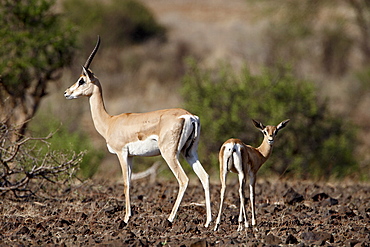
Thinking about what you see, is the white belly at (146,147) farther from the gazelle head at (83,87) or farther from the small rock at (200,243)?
the small rock at (200,243)

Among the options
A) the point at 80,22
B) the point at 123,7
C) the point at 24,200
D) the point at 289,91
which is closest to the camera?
the point at 24,200

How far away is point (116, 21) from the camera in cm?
3681

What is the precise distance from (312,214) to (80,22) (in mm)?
28316

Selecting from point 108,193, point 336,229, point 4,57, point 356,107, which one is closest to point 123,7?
point 356,107

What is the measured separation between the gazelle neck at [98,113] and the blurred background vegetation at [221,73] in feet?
1.80

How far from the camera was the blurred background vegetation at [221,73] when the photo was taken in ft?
52.3

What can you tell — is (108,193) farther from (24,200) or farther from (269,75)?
(269,75)

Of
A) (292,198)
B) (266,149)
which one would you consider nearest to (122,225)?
(266,149)

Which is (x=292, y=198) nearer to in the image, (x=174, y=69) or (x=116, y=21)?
(x=174, y=69)

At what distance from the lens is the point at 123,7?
123 ft

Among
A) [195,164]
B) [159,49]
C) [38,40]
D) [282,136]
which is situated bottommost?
[159,49]

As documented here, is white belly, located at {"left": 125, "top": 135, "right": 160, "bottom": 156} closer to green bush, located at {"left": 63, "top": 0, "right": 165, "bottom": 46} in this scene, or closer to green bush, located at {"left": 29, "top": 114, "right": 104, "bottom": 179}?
green bush, located at {"left": 29, "top": 114, "right": 104, "bottom": 179}

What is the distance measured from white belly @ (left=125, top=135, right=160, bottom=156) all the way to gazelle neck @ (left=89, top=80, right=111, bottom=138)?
720mm

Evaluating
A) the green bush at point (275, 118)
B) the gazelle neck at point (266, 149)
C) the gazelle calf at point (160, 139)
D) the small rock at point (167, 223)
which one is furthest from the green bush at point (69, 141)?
the gazelle neck at point (266, 149)
